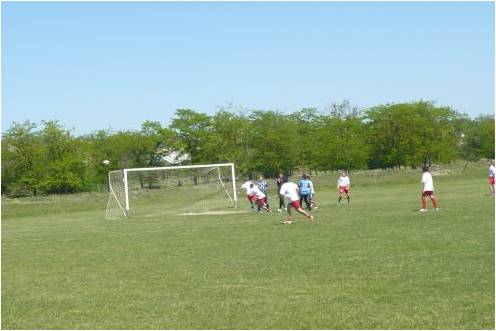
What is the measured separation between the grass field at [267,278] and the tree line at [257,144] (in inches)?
2199

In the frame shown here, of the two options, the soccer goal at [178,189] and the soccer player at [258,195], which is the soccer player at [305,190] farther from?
the soccer goal at [178,189]

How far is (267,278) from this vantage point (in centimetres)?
1152

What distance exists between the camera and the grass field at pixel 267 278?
8555mm

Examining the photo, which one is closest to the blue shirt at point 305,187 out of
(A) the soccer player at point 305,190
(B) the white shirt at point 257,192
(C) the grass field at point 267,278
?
(A) the soccer player at point 305,190

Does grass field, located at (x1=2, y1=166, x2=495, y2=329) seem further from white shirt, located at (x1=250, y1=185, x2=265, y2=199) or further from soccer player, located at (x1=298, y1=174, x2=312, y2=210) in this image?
white shirt, located at (x1=250, y1=185, x2=265, y2=199)

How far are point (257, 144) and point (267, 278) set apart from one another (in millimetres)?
68994

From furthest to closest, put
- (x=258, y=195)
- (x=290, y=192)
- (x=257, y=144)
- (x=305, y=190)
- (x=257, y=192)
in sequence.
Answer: (x=257, y=144)
(x=258, y=195)
(x=257, y=192)
(x=305, y=190)
(x=290, y=192)

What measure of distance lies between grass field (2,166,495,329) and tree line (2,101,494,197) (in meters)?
55.9

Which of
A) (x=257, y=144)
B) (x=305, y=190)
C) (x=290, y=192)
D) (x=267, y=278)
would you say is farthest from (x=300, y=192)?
(x=257, y=144)

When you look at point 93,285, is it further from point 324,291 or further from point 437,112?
point 437,112

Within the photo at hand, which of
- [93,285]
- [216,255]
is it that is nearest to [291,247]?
[216,255]

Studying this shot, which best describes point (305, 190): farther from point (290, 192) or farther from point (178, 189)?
point (178, 189)

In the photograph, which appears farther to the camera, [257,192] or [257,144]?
[257,144]

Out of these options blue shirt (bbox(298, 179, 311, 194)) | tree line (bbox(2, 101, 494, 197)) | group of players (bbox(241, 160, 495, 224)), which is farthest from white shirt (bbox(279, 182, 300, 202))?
tree line (bbox(2, 101, 494, 197))
